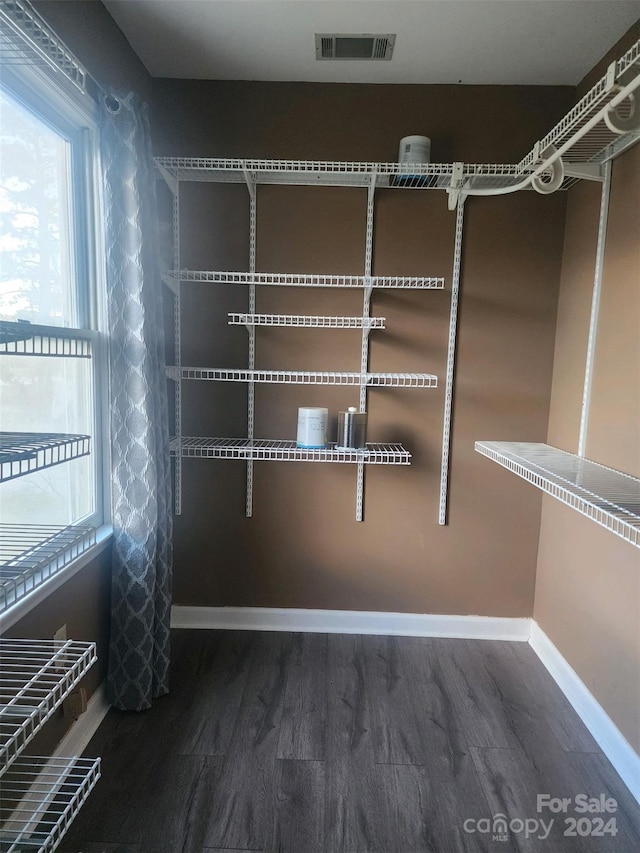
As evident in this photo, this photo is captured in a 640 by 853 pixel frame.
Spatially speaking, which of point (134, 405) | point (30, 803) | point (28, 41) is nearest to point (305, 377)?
point (134, 405)

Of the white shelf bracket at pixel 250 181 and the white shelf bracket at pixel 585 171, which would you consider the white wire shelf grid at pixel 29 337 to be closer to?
the white shelf bracket at pixel 250 181

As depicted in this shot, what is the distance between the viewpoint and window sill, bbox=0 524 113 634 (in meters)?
1.21

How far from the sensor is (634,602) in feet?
5.18

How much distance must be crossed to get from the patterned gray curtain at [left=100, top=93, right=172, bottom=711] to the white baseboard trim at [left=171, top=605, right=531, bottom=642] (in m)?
0.52

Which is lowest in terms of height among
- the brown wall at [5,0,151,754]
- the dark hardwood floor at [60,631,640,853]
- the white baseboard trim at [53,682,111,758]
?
the dark hardwood floor at [60,631,640,853]

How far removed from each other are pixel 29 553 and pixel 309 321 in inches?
55.0

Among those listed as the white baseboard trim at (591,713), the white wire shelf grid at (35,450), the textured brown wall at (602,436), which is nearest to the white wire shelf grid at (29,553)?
the white wire shelf grid at (35,450)

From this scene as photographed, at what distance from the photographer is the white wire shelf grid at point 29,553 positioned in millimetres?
1048

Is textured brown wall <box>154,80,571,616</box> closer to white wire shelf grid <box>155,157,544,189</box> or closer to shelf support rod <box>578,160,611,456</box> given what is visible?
white wire shelf grid <box>155,157,544,189</box>

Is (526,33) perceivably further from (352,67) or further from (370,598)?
(370,598)

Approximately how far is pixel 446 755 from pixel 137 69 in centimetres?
277


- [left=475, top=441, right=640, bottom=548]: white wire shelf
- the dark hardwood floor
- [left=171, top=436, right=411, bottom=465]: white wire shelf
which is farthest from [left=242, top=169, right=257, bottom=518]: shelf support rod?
[left=475, top=441, right=640, bottom=548]: white wire shelf

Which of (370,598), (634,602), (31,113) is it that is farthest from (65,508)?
(634,602)

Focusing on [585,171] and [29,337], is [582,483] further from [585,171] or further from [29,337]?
[29,337]
